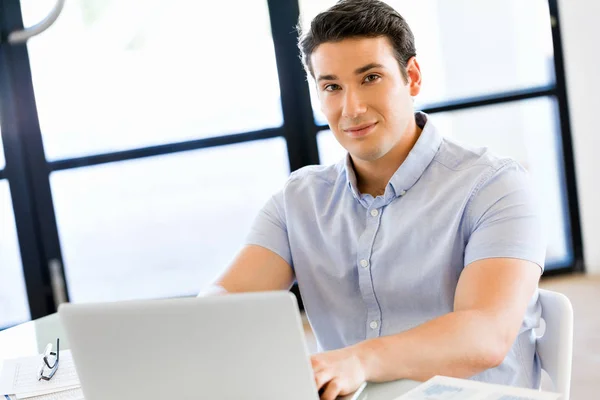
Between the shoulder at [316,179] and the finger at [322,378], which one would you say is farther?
the shoulder at [316,179]

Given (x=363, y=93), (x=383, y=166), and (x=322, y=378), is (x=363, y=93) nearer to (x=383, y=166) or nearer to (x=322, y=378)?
(x=383, y=166)

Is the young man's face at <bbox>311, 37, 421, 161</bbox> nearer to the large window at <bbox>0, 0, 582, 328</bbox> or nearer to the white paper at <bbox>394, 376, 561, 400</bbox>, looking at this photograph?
the white paper at <bbox>394, 376, 561, 400</bbox>

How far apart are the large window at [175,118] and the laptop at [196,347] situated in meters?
2.94

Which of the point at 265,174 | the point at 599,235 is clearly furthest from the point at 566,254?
the point at 265,174

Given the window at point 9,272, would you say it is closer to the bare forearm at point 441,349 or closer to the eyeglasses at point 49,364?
the eyeglasses at point 49,364

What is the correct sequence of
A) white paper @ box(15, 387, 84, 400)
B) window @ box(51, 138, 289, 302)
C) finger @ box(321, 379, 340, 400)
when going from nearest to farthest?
finger @ box(321, 379, 340, 400) < white paper @ box(15, 387, 84, 400) < window @ box(51, 138, 289, 302)

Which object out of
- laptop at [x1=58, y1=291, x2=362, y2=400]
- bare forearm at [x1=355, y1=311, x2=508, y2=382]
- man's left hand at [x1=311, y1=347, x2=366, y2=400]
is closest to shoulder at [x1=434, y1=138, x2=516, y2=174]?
bare forearm at [x1=355, y1=311, x2=508, y2=382]

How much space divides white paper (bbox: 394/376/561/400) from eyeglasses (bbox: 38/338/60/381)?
0.74 m

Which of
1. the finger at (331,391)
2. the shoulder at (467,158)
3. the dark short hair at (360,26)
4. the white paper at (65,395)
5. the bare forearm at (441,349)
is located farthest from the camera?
the dark short hair at (360,26)

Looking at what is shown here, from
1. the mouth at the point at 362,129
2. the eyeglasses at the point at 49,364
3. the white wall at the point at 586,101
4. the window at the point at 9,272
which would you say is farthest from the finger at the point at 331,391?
Result: the white wall at the point at 586,101

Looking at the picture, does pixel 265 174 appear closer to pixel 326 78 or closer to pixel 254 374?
pixel 326 78

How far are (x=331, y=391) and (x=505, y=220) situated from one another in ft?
1.81

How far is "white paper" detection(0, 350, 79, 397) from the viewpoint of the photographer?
54.4 inches

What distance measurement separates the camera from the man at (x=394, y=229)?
1.40m
